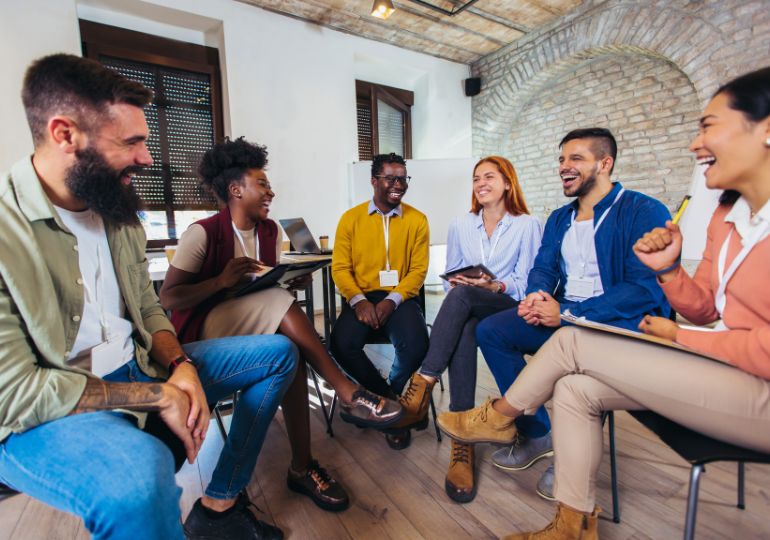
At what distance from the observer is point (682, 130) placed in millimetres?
4070

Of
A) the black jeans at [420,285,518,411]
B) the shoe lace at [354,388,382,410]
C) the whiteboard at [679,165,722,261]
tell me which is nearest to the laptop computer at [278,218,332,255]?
the black jeans at [420,285,518,411]

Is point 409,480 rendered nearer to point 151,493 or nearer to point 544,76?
point 151,493

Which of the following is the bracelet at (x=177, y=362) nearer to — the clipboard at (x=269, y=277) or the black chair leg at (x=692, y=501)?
the clipboard at (x=269, y=277)

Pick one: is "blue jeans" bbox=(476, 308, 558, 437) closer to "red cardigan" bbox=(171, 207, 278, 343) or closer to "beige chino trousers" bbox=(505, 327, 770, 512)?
"beige chino trousers" bbox=(505, 327, 770, 512)

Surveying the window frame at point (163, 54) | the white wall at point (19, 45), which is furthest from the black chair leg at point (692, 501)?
the white wall at point (19, 45)

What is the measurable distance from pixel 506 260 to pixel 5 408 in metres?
1.85

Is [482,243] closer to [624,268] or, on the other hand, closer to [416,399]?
[624,268]

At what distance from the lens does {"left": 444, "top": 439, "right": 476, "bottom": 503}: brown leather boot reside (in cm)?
142

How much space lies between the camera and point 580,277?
5.49 feet

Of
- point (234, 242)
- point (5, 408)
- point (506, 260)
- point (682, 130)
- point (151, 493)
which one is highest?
point (682, 130)

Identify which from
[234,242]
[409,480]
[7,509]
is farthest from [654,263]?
[7,509]

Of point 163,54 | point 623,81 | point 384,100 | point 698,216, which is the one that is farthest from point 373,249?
point 623,81

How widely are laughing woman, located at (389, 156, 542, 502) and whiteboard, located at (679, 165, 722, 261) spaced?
1189mm

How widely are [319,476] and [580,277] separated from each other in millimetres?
1321
